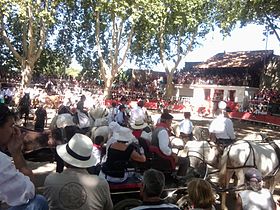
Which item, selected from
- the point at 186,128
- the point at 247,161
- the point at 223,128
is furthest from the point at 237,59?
the point at 247,161

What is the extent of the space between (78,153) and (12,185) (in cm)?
145

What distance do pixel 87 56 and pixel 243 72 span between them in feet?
65.9

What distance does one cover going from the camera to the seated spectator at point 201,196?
138 inches

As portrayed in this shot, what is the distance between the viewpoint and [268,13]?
28.6m

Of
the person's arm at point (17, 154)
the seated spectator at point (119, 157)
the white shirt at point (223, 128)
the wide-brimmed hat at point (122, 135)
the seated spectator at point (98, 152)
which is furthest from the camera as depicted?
the white shirt at point (223, 128)

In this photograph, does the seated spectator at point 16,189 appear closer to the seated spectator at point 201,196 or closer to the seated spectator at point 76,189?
the seated spectator at point 76,189

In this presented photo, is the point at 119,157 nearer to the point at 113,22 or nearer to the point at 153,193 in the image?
the point at 153,193

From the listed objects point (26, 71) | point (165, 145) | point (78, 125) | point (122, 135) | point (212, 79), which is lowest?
point (78, 125)

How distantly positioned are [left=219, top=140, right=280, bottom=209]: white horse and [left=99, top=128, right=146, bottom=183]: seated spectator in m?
2.06

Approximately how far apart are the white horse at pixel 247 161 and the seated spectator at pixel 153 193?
3.63 metres

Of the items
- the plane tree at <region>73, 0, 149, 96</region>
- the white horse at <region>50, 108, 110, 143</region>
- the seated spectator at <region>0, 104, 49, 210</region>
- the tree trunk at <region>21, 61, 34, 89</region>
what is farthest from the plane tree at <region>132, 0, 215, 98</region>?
Answer: the seated spectator at <region>0, 104, 49, 210</region>

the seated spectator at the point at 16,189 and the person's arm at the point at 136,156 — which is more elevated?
the seated spectator at the point at 16,189

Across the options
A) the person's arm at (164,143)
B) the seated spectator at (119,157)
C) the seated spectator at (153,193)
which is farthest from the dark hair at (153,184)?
the person's arm at (164,143)

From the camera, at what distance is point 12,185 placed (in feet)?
7.39
